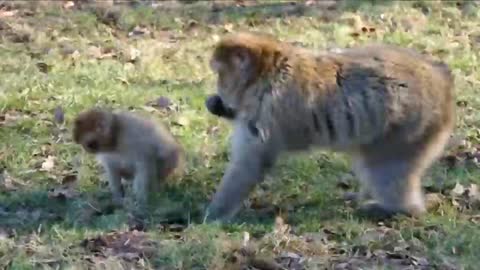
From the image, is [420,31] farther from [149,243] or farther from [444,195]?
[149,243]

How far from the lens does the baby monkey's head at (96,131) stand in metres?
7.38

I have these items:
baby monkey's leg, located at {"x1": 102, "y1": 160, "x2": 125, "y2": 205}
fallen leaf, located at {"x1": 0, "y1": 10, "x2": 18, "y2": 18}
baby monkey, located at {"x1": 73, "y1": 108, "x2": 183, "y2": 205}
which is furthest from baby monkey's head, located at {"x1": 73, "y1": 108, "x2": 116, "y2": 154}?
fallen leaf, located at {"x1": 0, "y1": 10, "x2": 18, "y2": 18}

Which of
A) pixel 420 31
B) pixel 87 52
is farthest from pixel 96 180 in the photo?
pixel 420 31

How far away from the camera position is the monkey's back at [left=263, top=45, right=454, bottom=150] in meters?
6.68

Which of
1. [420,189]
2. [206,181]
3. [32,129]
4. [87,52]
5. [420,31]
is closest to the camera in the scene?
[420,189]

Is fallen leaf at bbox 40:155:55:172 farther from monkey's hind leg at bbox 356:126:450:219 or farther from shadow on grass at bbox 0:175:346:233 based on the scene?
monkey's hind leg at bbox 356:126:450:219

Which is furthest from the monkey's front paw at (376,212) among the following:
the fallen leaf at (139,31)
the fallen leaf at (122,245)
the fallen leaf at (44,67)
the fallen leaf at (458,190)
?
the fallen leaf at (139,31)

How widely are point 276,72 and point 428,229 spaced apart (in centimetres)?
119

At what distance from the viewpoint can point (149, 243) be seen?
243 inches

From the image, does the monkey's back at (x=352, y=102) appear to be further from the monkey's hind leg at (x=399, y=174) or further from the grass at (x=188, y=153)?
the grass at (x=188, y=153)

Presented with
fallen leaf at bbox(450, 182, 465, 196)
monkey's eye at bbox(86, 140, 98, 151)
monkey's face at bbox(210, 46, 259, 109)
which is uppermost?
monkey's face at bbox(210, 46, 259, 109)

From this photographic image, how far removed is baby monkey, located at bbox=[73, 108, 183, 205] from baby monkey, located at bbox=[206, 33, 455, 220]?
23.6 inches

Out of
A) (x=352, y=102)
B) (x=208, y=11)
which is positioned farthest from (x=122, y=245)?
(x=208, y=11)

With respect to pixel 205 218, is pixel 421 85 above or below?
above
